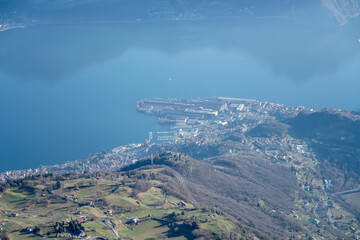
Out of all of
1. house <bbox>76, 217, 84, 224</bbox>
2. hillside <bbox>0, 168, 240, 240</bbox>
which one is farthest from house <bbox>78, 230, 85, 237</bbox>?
house <bbox>76, 217, 84, 224</bbox>

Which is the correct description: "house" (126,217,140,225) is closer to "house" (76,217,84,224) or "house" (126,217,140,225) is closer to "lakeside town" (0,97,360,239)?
"house" (76,217,84,224)

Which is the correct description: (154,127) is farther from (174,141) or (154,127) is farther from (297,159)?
(297,159)

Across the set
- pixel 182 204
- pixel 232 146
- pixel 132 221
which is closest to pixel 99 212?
pixel 132 221

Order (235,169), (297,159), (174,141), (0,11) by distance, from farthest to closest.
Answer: (0,11) → (174,141) → (297,159) → (235,169)

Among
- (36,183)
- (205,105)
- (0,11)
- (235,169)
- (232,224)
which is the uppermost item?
(0,11)

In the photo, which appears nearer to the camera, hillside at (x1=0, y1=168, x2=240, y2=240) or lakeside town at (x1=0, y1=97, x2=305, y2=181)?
hillside at (x1=0, y1=168, x2=240, y2=240)

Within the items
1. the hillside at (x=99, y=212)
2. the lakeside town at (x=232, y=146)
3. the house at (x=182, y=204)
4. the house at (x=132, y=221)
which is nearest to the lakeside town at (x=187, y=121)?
the lakeside town at (x=232, y=146)

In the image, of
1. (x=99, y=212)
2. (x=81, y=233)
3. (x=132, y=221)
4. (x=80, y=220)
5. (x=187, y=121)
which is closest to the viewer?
(x=81, y=233)

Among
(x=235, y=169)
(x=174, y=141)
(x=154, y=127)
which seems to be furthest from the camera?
(x=154, y=127)

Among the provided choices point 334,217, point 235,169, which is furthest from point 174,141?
point 334,217

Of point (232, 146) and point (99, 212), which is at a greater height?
point (232, 146)

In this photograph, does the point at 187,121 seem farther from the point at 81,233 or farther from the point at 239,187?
the point at 81,233
